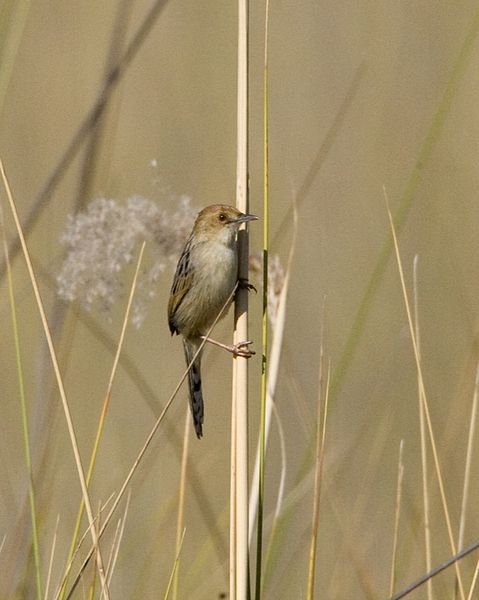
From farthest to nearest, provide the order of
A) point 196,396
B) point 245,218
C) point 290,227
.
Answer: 1. point 290,227
2. point 196,396
3. point 245,218

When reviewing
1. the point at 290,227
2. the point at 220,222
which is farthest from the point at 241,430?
the point at 290,227

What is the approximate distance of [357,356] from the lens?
5566mm

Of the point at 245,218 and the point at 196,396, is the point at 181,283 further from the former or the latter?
the point at 245,218

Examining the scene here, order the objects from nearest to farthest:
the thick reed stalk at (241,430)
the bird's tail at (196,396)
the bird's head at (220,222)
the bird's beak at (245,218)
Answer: the thick reed stalk at (241,430) → the bird's beak at (245,218) → the bird's head at (220,222) → the bird's tail at (196,396)

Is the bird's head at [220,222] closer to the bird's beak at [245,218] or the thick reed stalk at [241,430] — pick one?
the bird's beak at [245,218]

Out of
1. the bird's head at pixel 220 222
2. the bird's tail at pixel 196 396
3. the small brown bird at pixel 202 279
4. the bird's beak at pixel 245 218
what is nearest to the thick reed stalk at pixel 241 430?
the bird's beak at pixel 245 218

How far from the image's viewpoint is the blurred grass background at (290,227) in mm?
4754

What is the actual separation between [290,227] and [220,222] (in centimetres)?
229

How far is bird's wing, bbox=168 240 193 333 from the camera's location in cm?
427

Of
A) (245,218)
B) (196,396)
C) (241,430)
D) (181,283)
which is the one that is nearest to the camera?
(241,430)

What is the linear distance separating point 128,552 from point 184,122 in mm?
2665

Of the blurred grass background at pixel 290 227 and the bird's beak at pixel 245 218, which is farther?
the blurred grass background at pixel 290 227

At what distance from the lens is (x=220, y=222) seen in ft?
12.7

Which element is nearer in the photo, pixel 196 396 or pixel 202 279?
pixel 202 279
